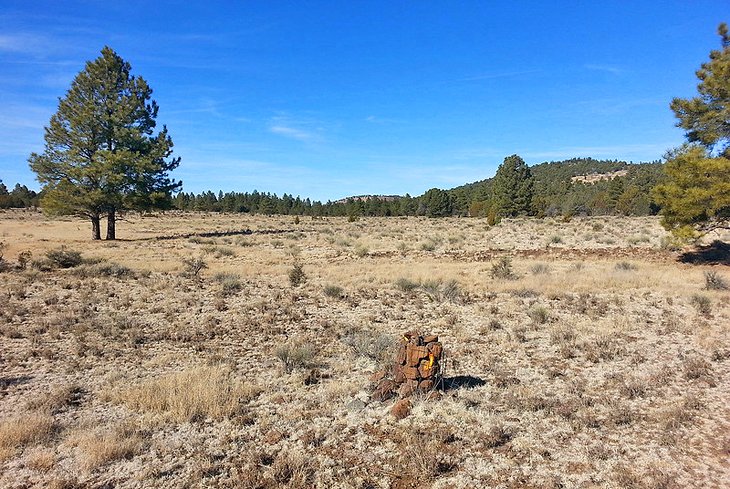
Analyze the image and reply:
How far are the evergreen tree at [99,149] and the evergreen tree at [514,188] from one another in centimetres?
4827

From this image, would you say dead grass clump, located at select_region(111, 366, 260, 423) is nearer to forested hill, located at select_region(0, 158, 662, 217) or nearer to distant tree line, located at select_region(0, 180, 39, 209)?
forested hill, located at select_region(0, 158, 662, 217)

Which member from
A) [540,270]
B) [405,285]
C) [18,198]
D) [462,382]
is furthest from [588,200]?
[18,198]

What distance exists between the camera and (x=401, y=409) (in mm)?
6652

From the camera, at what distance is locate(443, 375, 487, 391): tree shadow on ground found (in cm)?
779

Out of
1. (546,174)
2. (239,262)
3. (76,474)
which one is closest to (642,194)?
(239,262)

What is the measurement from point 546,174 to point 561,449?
19203cm

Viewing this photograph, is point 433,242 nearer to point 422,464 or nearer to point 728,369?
point 728,369

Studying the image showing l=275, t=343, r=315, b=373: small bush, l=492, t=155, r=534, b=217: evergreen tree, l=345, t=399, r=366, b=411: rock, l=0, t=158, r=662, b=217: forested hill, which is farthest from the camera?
l=0, t=158, r=662, b=217: forested hill

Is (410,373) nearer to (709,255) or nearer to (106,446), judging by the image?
(106,446)

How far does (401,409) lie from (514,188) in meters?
62.9

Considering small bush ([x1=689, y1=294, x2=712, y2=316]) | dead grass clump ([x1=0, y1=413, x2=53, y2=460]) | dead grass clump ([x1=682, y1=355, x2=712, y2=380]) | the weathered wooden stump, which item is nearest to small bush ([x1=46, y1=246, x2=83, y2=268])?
dead grass clump ([x1=0, y1=413, x2=53, y2=460])

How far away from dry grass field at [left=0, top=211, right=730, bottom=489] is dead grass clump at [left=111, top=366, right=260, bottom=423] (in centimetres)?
4

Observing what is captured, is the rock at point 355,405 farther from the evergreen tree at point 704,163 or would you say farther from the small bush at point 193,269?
the evergreen tree at point 704,163

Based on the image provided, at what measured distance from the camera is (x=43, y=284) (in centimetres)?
1619
